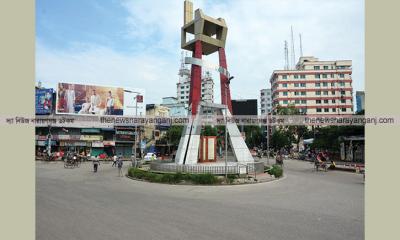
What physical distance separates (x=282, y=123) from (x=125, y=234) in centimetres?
5389

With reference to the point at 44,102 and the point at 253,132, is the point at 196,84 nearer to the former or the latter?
the point at 44,102

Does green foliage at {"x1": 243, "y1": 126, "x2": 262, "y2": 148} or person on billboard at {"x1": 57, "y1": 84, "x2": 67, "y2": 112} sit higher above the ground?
person on billboard at {"x1": 57, "y1": 84, "x2": 67, "y2": 112}

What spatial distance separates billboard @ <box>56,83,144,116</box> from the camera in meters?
48.6

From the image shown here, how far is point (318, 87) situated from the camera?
225 ft

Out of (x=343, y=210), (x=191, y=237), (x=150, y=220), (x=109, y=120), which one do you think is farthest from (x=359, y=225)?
(x=109, y=120)

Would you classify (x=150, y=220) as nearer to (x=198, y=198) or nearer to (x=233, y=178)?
(x=198, y=198)

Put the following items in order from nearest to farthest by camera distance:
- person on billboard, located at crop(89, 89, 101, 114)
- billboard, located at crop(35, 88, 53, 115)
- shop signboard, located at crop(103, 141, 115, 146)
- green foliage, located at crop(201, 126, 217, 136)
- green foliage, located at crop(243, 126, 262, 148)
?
billboard, located at crop(35, 88, 53, 115), shop signboard, located at crop(103, 141, 115, 146), person on billboard, located at crop(89, 89, 101, 114), green foliage, located at crop(201, 126, 217, 136), green foliage, located at crop(243, 126, 262, 148)

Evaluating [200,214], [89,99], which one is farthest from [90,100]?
[200,214]

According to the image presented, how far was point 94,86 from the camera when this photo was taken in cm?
5166

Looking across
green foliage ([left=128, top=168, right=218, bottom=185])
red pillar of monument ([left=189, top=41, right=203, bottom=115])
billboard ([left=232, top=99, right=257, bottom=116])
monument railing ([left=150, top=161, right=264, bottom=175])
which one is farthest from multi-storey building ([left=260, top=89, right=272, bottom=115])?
green foliage ([left=128, top=168, right=218, bottom=185])

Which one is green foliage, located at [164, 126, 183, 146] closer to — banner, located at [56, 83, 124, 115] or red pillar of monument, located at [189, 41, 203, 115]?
banner, located at [56, 83, 124, 115]

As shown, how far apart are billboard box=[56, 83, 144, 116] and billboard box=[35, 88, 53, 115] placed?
2344 mm

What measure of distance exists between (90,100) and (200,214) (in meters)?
46.8

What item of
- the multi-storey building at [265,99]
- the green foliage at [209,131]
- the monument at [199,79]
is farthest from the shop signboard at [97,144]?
the multi-storey building at [265,99]
